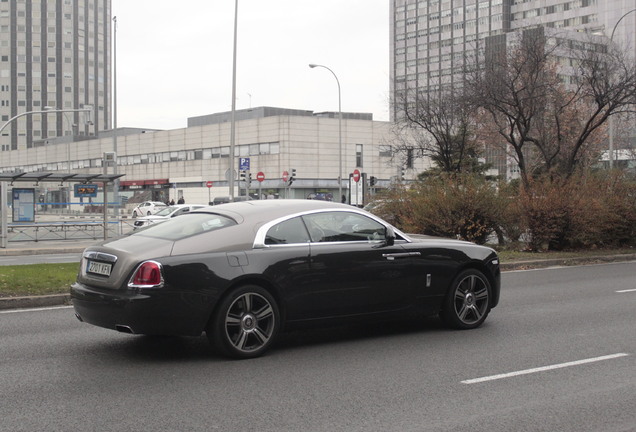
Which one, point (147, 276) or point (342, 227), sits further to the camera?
point (342, 227)

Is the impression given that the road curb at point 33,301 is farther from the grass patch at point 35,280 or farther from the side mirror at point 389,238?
the side mirror at point 389,238

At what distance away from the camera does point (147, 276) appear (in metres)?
6.60

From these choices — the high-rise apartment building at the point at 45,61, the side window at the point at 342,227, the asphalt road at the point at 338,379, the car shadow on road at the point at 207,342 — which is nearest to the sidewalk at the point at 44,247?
the asphalt road at the point at 338,379

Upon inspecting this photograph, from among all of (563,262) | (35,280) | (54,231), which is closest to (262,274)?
(35,280)

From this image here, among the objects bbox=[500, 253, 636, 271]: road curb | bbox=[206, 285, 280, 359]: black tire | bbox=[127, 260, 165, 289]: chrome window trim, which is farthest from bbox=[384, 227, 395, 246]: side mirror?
bbox=[500, 253, 636, 271]: road curb

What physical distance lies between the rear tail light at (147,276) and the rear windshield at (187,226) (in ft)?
1.75

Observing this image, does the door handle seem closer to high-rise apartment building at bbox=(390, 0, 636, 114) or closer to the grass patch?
the grass patch

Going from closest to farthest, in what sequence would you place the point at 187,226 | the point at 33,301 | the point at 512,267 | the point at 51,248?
the point at 187,226 < the point at 33,301 < the point at 512,267 < the point at 51,248

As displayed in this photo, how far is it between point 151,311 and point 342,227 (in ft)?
7.54

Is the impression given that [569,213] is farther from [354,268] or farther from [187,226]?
[187,226]

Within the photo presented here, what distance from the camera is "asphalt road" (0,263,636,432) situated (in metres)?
5.18

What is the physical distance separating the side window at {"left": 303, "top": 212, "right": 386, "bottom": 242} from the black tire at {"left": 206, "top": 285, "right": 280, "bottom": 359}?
92cm

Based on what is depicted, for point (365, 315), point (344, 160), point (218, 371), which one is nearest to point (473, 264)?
point (365, 315)

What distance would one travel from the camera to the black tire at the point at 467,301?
27.8 ft
